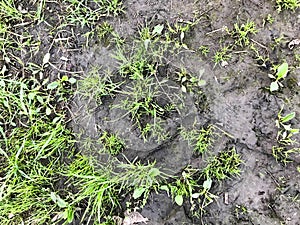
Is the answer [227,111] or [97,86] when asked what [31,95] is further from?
[227,111]

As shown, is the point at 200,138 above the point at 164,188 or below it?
above

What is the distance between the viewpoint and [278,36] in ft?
8.23

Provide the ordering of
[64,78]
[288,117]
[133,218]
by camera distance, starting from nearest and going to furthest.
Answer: [288,117] < [133,218] < [64,78]

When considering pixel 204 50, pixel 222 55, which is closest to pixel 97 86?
pixel 204 50

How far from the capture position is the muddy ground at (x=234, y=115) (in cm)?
245

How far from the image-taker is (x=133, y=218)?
252 centimetres

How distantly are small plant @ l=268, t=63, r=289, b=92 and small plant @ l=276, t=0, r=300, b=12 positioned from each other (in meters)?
Answer: 0.38

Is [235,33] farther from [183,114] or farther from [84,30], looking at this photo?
[84,30]

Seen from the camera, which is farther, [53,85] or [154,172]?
[53,85]

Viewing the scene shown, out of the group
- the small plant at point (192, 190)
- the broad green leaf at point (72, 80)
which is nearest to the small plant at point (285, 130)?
the small plant at point (192, 190)

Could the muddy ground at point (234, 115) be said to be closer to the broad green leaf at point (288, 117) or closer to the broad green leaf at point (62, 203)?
the broad green leaf at point (288, 117)

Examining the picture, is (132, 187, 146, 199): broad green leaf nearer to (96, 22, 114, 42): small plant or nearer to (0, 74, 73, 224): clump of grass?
(0, 74, 73, 224): clump of grass

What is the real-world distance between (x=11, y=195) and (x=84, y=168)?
1.83 ft

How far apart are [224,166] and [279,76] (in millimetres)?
688
